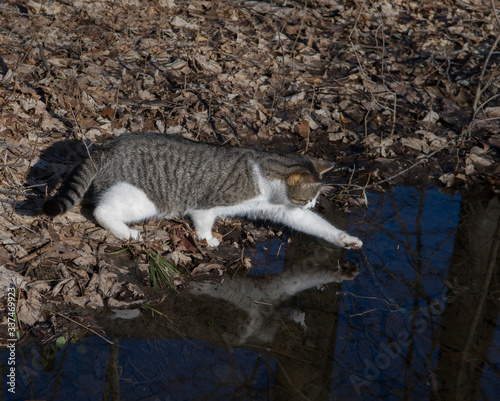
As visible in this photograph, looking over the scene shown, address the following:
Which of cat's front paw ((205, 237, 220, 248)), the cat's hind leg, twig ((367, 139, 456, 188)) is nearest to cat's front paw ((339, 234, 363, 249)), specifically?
twig ((367, 139, 456, 188))

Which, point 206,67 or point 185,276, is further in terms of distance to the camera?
point 206,67

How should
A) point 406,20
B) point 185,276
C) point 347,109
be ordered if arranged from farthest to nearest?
point 406,20, point 347,109, point 185,276

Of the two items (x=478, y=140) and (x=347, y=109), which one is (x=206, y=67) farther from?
(x=478, y=140)

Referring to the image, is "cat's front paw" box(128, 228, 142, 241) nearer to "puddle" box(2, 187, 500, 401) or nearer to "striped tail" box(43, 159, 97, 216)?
"striped tail" box(43, 159, 97, 216)

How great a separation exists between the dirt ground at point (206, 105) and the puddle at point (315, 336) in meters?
0.38

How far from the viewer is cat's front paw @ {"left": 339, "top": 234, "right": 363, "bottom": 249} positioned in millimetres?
Result: 4871

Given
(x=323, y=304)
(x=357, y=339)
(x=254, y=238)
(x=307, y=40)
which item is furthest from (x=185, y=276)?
(x=307, y=40)

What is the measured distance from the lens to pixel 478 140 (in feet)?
22.4

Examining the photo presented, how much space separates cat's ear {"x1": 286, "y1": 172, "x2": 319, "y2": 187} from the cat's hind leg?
1514 millimetres

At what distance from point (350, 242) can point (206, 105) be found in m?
3.17

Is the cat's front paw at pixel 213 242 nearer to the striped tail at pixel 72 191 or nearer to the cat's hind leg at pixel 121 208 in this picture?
the cat's hind leg at pixel 121 208

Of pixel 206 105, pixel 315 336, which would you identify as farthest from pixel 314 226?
pixel 206 105

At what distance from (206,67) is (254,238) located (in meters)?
3.58

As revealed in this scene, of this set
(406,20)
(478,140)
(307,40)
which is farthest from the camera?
(406,20)
